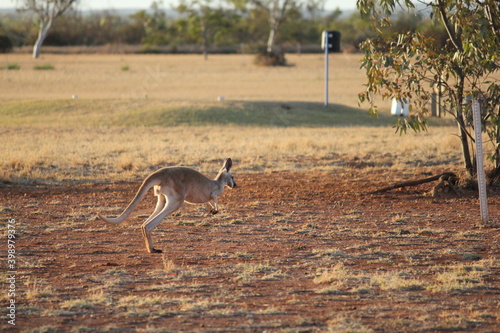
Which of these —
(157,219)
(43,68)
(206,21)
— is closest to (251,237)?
(157,219)

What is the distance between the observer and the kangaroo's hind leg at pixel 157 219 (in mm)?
8094

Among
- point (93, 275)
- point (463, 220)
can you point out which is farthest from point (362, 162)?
point (93, 275)

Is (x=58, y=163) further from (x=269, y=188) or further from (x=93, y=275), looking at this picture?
(x=93, y=275)

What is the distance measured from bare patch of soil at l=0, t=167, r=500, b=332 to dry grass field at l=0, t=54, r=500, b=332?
2 cm

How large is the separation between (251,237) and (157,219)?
162 cm

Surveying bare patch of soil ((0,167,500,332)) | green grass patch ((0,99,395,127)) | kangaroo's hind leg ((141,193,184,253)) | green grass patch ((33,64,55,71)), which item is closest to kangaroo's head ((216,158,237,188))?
bare patch of soil ((0,167,500,332))

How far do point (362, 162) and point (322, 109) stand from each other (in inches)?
443

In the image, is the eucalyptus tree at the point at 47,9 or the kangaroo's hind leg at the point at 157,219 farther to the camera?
the eucalyptus tree at the point at 47,9

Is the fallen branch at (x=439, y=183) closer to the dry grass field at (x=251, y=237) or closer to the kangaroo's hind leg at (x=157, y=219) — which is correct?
the dry grass field at (x=251, y=237)

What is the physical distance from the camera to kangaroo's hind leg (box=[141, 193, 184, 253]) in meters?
8.09

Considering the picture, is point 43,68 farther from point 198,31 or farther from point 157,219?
point 157,219

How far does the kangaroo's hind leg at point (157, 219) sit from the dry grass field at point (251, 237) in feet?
0.54

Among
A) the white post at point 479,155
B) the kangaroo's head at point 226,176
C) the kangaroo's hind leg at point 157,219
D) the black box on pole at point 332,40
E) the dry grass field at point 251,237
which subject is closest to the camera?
the dry grass field at point 251,237

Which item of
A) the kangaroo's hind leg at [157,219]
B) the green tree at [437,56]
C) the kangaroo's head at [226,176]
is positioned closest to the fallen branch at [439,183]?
the green tree at [437,56]
